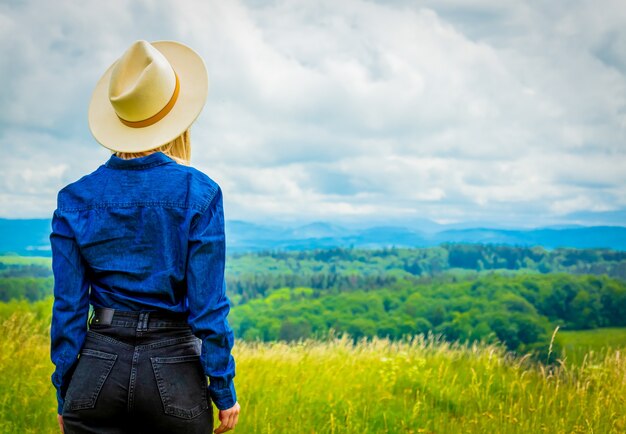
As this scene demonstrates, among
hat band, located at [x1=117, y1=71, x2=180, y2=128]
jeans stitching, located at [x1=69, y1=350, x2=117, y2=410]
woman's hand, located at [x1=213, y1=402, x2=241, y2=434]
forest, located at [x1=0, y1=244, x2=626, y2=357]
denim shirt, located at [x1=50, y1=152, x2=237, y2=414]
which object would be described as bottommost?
forest, located at [x1=0, y1=244, x2=626, y2=357]

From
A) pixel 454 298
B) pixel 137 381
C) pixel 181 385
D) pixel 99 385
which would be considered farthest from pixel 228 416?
pixel 454 298

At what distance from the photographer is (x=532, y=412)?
6422mm

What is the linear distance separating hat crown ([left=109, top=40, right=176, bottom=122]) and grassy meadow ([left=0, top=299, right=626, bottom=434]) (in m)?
3.30

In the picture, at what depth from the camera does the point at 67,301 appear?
274 cm

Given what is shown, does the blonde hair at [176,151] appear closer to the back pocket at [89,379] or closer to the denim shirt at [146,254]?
the denim shirt at [146,254]

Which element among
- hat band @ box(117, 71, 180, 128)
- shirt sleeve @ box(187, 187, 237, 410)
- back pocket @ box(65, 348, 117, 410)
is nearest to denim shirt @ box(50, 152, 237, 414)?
shirt sleeve @ box(187, 187, 237, 410)

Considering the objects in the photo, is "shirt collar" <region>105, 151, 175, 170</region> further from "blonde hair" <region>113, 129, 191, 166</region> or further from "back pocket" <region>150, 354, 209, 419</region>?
"back pocket" <region>150, 354, 209, 419</region>

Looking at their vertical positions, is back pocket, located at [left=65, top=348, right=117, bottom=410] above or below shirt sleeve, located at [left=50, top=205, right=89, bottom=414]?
below

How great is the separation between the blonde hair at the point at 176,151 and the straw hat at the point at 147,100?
0.11 feet

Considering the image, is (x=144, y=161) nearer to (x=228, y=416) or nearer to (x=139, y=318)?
(x=139, y=318)

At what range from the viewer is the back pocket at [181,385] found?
255 cm

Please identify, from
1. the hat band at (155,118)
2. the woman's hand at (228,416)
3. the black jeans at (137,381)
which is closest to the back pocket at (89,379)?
the black jeans at (137,381)

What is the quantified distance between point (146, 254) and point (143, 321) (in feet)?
0.92

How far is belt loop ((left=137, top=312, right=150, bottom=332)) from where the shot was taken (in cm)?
257
